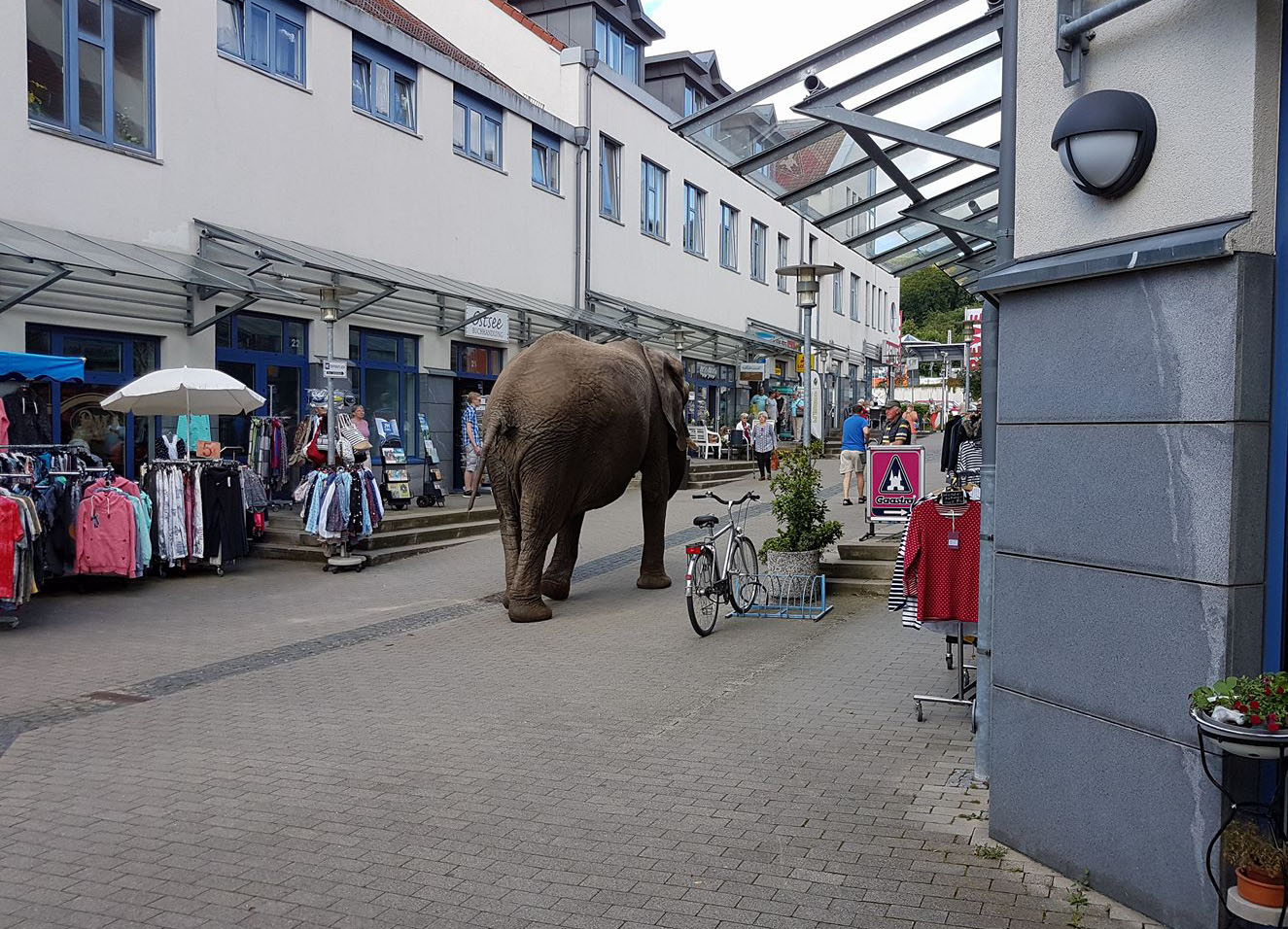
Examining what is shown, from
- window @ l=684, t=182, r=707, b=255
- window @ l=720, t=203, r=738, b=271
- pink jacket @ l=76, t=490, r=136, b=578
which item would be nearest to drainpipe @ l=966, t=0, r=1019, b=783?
pink jacket @ l=76, t=490, r=136, b=578

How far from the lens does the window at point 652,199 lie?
2825 centimetres

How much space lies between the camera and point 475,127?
71.3ft

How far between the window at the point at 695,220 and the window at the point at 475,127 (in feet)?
31.0

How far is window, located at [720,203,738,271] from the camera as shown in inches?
Answer: 1332

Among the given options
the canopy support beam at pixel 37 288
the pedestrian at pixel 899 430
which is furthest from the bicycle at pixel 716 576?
the pedestrian at pixel 899 430

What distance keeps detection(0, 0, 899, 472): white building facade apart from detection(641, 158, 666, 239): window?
0.41 feet

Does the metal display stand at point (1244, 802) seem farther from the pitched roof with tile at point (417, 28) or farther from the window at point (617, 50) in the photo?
the window at point (617, 50)

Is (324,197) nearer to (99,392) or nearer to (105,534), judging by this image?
(99,392)

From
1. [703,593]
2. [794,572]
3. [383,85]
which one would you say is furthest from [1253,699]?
[383,85]

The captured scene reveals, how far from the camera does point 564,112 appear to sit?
25.0m

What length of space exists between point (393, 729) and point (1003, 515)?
3.95m

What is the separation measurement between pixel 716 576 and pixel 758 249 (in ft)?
92.9

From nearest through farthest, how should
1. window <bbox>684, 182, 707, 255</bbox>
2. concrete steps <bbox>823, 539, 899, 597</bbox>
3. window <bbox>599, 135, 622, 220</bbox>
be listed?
concrete steps <bbox>823, 539, 899, 597</bbox>, window <bbox>599, 135, 622, 220</bbox>, window <bbox>684, 182, 707, 255</bbox>

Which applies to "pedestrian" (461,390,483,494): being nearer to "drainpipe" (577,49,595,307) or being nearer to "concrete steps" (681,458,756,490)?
"drainpipe" (577,49,595,307)
